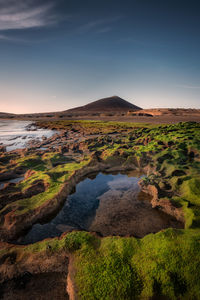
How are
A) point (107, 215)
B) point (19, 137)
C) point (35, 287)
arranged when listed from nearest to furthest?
1. point (35, 287)
2. point (107, 215)
3. point (19, 137)

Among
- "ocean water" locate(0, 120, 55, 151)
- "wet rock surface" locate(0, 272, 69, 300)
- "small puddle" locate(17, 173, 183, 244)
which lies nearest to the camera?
"wet rock surface" locate(0, 272, 69, 300)

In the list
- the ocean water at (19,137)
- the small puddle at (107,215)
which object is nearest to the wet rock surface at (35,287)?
the small puddle at (107,215)

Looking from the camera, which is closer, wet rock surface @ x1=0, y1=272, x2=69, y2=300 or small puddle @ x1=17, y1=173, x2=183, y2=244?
wet rock surface @ x1=0, y1=272, x2=69, y2=300

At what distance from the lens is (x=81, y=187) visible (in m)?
10.8

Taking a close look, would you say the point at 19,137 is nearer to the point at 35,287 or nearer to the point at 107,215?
the point at 107,215

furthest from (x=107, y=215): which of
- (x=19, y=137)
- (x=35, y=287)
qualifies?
(x=19, y=137)

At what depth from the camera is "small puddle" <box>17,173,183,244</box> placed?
6.84m

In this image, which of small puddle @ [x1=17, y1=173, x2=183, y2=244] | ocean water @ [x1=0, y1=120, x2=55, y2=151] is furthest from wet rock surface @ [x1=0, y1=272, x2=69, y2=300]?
ocean water @ [x1=0, y1=120, x2=55, y2=151]

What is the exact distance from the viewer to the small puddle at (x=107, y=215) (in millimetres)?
6844

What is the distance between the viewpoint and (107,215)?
7.89m

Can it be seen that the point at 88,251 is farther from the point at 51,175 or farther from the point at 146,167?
the point at 146,167

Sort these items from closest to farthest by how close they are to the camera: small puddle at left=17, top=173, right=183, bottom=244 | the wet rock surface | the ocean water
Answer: the wet rock surface, small puddle at left=17, top=173, right=183, bottom=244, the ocean water

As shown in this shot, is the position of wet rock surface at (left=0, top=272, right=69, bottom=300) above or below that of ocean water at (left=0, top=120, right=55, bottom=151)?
above

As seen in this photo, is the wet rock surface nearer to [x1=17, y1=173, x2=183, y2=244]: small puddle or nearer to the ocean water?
[x1=17, y1=173, x2=183, y2=244]: small puddle
